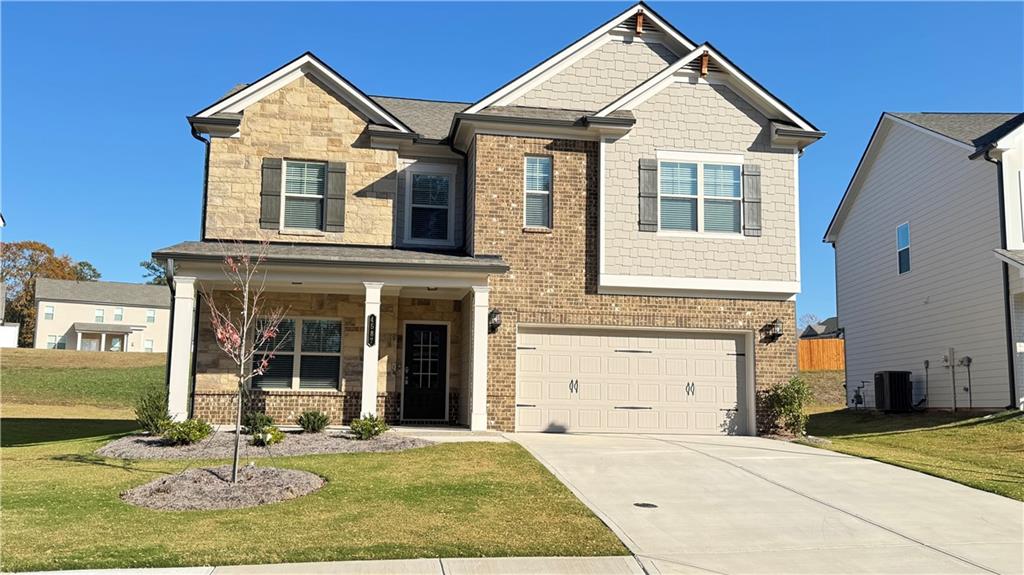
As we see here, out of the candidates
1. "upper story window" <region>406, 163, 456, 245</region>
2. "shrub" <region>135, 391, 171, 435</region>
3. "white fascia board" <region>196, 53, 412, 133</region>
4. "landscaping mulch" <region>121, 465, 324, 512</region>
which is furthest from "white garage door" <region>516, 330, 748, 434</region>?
"landscaping mulch" <region>121, 465, 324, 512</region>

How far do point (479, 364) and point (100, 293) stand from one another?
192 ft

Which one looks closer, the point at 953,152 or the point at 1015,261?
the point at 1015,261

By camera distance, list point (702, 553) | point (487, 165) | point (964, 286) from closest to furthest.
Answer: point (702, 553)
point (487, 165)
point (964, 286)

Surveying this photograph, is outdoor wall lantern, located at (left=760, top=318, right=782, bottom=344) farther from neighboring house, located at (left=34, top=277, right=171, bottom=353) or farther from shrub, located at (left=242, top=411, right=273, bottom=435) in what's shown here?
neighboring house, located at (left=34, top=277, right=171, bottom=353)

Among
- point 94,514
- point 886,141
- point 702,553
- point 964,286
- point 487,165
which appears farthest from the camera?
point 886,141

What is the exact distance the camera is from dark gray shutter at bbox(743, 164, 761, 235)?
650 inches

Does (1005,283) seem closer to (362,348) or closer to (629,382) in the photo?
(629,382)

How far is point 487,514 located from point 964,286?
51.8ft

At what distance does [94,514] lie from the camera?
8195 mm

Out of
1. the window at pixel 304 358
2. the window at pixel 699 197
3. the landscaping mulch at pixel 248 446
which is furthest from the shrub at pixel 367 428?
the window at pixel 699 197

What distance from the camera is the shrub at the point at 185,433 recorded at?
12.3 m

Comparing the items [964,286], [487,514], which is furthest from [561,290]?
[964,286]

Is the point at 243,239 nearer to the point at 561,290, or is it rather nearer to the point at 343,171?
the point at 343,171

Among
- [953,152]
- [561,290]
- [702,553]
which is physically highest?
[953,152]
